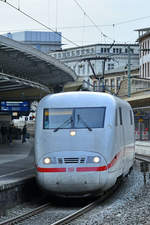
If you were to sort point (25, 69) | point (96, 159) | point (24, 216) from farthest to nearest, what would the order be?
point (25, 69), point (96, 159), point (24, 216)

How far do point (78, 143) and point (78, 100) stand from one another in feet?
4.89

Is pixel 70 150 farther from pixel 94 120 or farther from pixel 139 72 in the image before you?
pixel 139 72

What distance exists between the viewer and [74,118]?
1410 cm

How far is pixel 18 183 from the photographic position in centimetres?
1428

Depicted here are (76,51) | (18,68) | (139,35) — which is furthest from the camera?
(76,51)

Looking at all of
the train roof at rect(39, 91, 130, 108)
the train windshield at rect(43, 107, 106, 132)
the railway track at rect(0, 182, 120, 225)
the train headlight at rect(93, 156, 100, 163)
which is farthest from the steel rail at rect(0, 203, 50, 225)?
the train roof at rect(39, 91, 130, 108)

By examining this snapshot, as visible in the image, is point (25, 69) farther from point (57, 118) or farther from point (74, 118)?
point (74, 118)

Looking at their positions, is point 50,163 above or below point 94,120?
below

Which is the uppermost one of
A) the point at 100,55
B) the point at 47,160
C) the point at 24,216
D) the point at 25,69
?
the point at 100,55

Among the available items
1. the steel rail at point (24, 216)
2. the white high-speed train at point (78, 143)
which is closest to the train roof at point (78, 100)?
the white high-speed train at point (78, 143)

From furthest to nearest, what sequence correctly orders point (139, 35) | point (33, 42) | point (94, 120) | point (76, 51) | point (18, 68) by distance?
point (33, 42)
point (76, 51)
point (139, 35)
point (18, 68)
point (94, 120)

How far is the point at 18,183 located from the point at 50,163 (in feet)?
4.95

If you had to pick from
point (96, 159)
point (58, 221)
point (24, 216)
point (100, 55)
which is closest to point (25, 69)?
point (96, 159)

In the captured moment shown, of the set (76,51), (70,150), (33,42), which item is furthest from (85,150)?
(33,42)
